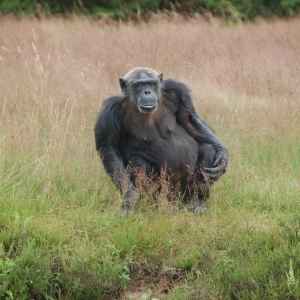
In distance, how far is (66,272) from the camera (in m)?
5.58

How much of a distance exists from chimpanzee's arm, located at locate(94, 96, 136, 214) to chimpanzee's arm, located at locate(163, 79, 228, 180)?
1.86 feet

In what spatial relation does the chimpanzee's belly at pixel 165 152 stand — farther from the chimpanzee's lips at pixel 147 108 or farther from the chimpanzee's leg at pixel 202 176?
the chimpanzee's lips at pixel 147 108

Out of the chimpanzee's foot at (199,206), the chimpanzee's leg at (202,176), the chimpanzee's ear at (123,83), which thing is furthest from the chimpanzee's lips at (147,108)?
A: the chimpanzee's foot at (199,206)

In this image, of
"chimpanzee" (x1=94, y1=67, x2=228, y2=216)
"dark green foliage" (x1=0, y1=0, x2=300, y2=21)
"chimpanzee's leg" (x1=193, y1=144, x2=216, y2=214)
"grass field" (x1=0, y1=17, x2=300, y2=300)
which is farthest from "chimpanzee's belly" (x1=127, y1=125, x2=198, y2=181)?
"dark green foliage" (x1=0, y1=0, x2=300, y2=21)

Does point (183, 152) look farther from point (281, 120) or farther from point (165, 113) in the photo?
point (281, 120)

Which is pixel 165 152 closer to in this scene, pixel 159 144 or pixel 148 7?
pixel 159 144

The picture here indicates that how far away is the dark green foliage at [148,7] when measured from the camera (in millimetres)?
17337

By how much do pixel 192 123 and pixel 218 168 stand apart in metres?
0.58

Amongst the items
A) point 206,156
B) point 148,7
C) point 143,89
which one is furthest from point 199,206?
point 148,7

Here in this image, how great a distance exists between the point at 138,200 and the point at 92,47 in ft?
18.3

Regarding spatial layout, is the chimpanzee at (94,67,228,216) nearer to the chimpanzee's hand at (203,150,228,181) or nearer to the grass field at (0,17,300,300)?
the chimpanzee's hand at (203,150,228,181)

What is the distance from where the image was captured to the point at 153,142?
6.46 metres

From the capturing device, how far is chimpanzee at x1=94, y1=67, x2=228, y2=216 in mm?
6367

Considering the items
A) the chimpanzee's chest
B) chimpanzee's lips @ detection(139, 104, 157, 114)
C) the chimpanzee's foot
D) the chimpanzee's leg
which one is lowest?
the chimpanzee's foot
